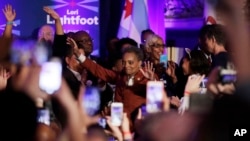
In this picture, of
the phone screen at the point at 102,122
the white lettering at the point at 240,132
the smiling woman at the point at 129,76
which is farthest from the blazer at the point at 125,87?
the white lettering at the point at 240,132

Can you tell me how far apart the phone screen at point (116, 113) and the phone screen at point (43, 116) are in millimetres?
209

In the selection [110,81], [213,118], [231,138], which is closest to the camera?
[213,118]

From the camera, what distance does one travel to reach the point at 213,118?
810mm

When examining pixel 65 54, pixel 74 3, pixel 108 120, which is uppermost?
pixel 74 3

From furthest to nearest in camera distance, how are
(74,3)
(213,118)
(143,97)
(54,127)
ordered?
1. (74,3)
2. (143,97)
3. (54,127)
4. (213,118)

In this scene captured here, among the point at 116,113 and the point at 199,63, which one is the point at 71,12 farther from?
the point at 116,113

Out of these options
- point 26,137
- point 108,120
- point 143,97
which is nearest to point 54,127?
point 26,137

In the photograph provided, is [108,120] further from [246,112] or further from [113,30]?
[113,30]

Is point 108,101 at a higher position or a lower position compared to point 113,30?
lower

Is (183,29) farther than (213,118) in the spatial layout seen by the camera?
Yes

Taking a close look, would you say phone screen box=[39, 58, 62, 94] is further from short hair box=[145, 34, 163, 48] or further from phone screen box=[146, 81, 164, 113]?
short hair box=[145, 34, 163, 48]

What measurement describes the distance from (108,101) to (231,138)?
639 millimetres

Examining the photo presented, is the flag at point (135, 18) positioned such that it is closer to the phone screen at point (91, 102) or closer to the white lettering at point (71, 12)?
the white lettering at point (71, 12)

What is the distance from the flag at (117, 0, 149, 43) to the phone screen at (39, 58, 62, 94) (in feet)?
3.52
